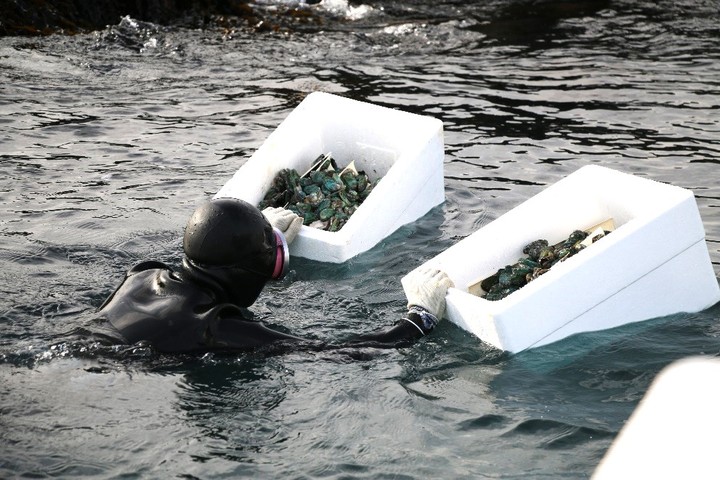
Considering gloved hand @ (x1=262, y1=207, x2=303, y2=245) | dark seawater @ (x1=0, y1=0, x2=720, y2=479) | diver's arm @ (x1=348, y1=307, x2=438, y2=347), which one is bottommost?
dark seawater @ (x1=0, y1=0, x2=720, y2=479)

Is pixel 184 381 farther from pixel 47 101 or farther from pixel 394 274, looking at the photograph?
pixel 47 101

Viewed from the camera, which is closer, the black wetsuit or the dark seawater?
the dark seawater

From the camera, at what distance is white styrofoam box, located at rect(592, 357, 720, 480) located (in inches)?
Result: 156

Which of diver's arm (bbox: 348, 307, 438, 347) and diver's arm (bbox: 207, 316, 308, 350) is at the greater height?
diver's arm (bbox: 207, 316, 308, 350)

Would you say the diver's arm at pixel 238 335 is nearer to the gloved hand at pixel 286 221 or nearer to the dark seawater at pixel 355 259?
the dark seawater at pixel 355 259

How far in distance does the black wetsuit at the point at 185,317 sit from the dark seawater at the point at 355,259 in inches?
3.5

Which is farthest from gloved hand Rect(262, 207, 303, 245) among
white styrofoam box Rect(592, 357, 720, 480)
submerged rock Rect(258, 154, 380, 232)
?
white styrofoam box Rect(592, 357, 720, 480)

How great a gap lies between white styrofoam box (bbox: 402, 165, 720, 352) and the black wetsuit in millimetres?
833

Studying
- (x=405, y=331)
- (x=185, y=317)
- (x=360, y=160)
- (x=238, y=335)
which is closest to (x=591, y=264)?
(x=405, y=331)

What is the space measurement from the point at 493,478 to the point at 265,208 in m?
2.74

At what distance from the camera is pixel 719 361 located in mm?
4828

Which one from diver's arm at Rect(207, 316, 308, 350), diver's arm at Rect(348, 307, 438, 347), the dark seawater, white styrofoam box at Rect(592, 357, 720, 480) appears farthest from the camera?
diver's arm at Rect(348, 307, 438, 347)

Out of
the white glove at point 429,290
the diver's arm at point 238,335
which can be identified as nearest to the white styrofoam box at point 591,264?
the white glove at point 429,290

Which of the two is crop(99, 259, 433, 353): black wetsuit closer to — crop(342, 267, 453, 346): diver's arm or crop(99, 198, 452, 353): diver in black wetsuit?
crop(99, 198, 452, 353): diver in black wetsuit
